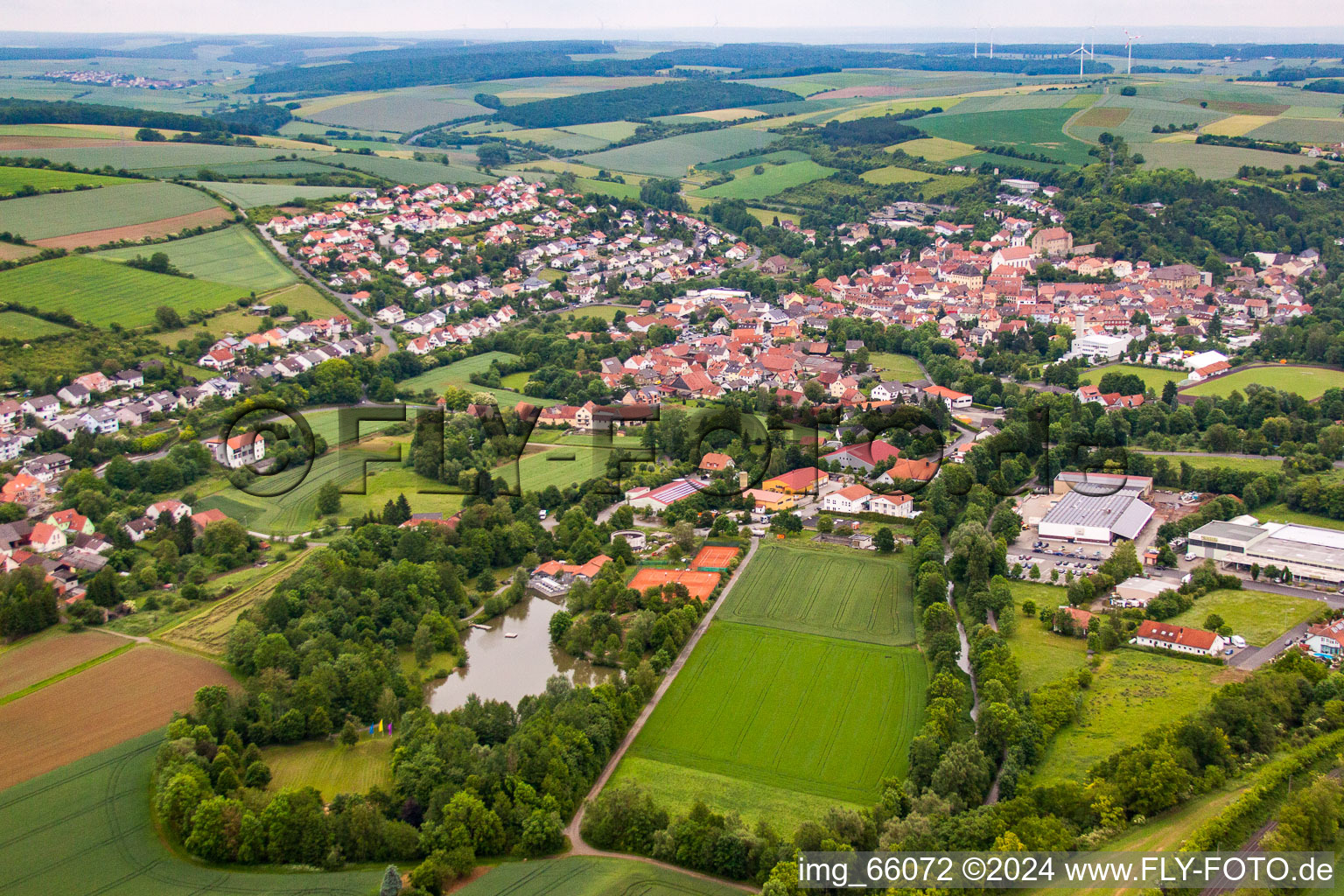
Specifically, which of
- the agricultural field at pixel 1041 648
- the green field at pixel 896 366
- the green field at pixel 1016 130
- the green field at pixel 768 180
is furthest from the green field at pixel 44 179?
the green field at pixel 1016 130

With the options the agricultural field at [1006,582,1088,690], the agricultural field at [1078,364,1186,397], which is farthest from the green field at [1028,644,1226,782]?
the agricultural field at [1078,364,1186,397]

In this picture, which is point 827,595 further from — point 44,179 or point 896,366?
point 44,179

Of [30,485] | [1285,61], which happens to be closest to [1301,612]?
[30,485]

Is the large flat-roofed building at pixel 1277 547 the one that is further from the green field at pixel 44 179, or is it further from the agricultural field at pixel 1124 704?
the green field at pixel 44 179

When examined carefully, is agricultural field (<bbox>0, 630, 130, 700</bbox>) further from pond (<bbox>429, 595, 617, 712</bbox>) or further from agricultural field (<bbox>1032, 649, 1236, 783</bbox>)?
agricultural field (<bbox>1032, 649, 1236, 783</bbox>)

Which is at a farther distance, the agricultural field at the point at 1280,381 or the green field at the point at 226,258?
the green field at the point at 226,258

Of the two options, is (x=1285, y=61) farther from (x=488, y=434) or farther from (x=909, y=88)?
(x=488, y=434)
